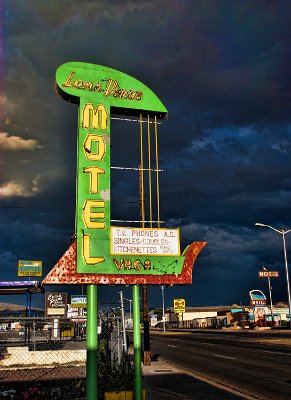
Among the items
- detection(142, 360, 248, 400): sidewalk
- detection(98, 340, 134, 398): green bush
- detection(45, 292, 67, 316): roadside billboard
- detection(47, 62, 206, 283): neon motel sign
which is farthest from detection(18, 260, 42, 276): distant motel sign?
detection(47, 62, 206, 283): neon motel sign

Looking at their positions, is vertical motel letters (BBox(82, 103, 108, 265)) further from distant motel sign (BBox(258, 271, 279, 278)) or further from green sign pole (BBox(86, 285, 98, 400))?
distant motel sign (BBox(258, 271, 279, 278))

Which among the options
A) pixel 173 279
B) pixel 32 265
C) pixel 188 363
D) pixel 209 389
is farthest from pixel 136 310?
pixel 32 265

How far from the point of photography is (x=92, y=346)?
9.31 meters

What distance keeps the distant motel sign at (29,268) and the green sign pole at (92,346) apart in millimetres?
60020

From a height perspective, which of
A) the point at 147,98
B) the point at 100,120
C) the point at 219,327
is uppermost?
the point at 147,98

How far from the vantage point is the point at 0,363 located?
21.0 meters

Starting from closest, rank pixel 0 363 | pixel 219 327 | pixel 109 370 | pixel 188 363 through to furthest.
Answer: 1. pixel 109 370
2. pixel 0 363
3. pixel 188 363
4. pixel 219 327

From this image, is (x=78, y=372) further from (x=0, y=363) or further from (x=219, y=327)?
(x=219, y=327)

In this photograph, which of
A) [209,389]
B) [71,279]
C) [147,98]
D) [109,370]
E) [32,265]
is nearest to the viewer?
[71,279]

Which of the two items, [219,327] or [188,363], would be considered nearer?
[188,363]

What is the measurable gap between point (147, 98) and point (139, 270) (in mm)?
4041

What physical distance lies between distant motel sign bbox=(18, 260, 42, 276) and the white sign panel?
6007 centimetres

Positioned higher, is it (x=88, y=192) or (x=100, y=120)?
(x=100, y=120)

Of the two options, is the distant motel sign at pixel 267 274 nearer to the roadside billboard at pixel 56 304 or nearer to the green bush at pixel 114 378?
the roadside billboard at pixel 56 304
